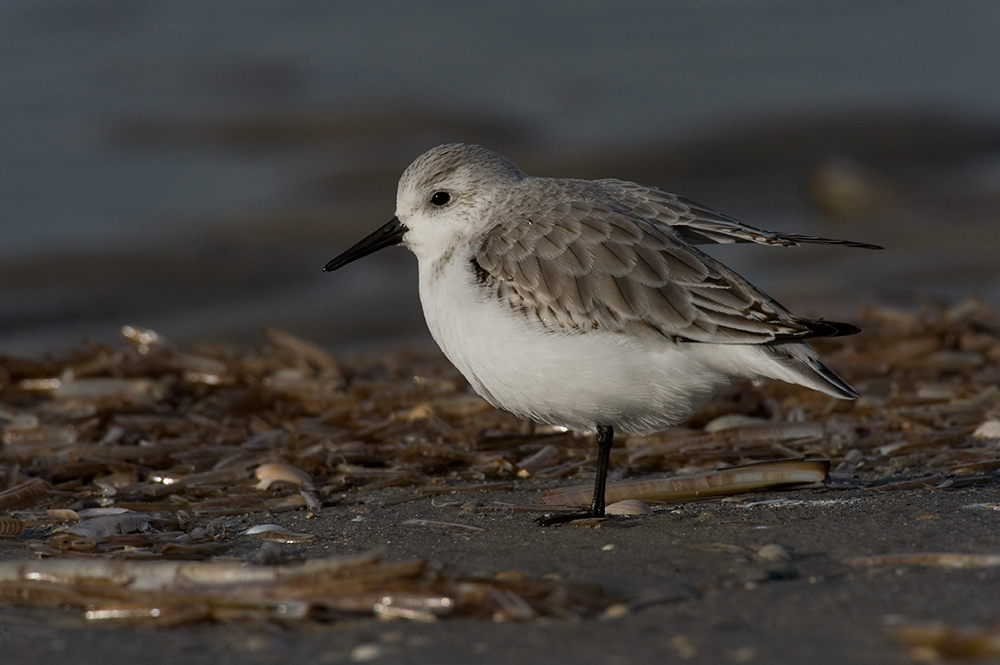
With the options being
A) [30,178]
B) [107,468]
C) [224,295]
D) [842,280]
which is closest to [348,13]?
[30,178]

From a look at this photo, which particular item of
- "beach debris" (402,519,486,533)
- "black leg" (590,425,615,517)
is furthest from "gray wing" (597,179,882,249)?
"beach debris" (402,519,486,533)

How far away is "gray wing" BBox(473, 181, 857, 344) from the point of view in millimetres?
3469

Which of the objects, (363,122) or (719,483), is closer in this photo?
(719,483)

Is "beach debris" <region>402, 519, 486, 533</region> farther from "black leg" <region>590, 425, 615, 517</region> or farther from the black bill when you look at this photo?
the black bill

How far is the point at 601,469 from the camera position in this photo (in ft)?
12.1

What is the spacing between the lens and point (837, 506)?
340 cm

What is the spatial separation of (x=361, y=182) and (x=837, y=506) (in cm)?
836

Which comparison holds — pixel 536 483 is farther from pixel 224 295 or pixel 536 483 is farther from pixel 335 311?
pixel 224 295

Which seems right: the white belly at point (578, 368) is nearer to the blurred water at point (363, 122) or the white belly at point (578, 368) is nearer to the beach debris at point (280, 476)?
the beach debris at point (280, 476)

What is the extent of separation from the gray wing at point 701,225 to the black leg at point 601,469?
2.38 ft

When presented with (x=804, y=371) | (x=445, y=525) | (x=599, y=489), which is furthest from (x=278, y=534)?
(x=804, y=371)

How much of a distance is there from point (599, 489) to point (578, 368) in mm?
414

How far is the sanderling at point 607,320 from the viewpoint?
348 centimetres

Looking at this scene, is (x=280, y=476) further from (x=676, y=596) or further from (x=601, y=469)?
(x=676, y=596)
